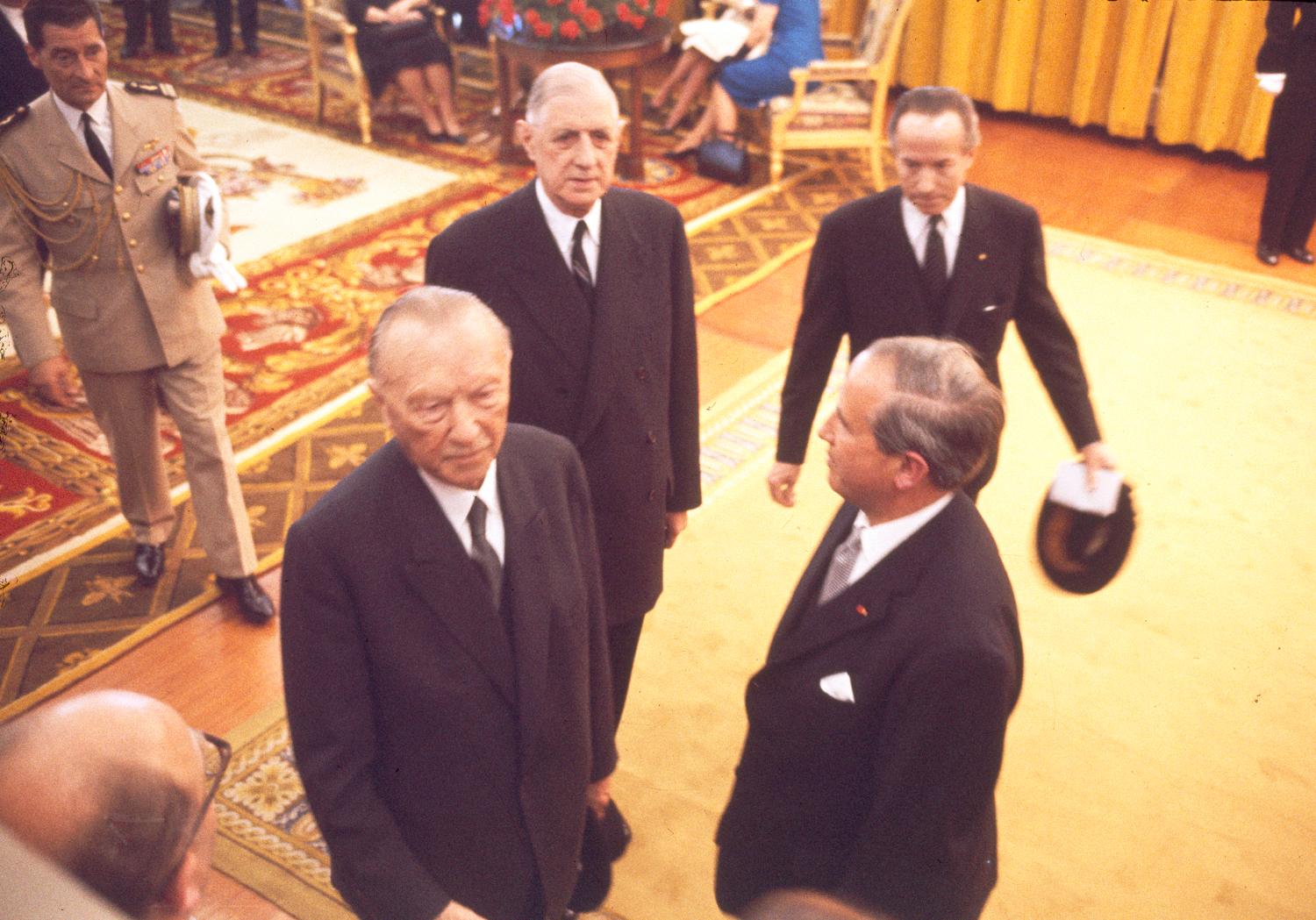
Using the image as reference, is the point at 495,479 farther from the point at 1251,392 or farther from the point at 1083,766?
the point at 1251,392

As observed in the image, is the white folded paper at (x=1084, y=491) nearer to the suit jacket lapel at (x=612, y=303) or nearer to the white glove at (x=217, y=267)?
the suit jacket lapel at (x=612, y=303)

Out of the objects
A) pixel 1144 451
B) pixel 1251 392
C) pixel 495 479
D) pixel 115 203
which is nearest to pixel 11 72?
pixel 115 203

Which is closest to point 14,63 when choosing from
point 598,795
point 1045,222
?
point 598,795

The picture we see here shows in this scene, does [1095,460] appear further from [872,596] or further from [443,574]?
[443,574]

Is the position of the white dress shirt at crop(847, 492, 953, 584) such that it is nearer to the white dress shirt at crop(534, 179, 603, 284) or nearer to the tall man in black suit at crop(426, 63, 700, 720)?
the tall man in black suit at crop(426, 63, 700, 720)

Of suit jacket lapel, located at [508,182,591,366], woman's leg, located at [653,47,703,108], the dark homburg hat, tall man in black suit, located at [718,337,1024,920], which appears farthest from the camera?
woman's leg, located at [653,47,703,108]

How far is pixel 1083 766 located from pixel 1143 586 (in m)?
0.96

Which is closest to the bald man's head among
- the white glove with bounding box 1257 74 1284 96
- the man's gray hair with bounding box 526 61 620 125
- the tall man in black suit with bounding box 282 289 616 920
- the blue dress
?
the tall man in black suit with bounding box 282 289 616 920

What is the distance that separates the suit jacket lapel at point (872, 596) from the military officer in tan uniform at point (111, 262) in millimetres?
2398

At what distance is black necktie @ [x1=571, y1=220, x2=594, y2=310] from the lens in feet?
8.32

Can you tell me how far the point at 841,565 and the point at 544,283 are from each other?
37.4 inches

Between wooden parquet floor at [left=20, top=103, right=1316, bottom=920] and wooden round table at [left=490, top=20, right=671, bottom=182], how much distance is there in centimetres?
152

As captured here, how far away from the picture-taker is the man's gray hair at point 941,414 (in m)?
1.80

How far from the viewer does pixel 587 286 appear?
101 inches
